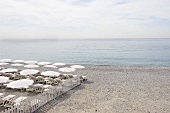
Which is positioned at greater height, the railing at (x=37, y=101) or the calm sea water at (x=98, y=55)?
the railing at (x=37, y=101)

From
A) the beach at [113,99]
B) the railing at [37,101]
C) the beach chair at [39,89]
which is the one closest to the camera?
the railing at [37,101]

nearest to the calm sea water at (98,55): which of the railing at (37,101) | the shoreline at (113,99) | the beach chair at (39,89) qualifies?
the shoreline at (113,99)

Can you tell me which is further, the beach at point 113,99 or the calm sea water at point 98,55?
the calm sea water at point 98,55

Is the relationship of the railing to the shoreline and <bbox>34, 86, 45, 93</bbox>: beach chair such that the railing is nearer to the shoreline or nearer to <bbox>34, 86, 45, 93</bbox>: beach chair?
the shoreline

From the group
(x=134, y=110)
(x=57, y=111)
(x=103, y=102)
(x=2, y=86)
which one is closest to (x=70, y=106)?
(x=57, y=111)

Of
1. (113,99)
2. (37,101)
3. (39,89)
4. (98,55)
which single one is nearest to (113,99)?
(113,99)

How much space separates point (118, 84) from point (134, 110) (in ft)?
20.4

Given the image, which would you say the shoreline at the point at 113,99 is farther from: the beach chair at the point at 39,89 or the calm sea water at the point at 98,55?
the calm sea water at the point at 98,55

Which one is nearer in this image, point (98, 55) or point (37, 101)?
point (37, 101)

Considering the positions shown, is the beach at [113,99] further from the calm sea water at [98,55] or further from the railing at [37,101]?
the calm sea water at [98,55]

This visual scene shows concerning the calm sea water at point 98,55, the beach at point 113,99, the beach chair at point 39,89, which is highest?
the beach chair at point 39,89

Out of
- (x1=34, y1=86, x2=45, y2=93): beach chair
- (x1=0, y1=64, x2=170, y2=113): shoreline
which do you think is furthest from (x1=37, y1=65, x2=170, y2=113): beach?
(x1=34, y1=86, x2=45, y2=93): beach chair

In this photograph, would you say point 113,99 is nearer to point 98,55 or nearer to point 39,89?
point 39,89

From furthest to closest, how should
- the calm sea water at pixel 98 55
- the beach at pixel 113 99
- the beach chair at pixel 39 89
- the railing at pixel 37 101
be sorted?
1. the calm sea water at pixel 98 55
2. the beach chair at pixel 39 89
3. the beach at pixel 113 99
4. the railing at pixel 37 101
